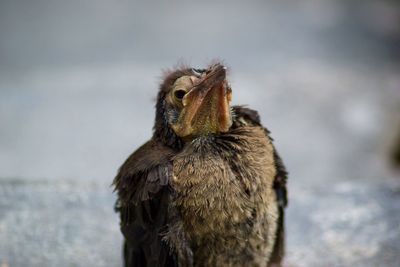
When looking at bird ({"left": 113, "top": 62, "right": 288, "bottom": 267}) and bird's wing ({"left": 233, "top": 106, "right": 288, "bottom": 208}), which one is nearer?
bird ({"left": 113, "top": 62, "right": 288, "bottom": 267})

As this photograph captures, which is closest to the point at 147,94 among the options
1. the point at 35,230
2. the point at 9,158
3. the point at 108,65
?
the point at 108,65

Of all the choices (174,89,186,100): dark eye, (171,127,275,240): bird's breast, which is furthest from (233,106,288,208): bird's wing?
(174,89,186,100): dark eye

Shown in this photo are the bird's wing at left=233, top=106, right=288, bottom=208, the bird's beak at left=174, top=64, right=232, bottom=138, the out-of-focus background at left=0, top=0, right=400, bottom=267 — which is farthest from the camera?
the out-of-focus background at left=0, top=0, right=400, bottom=267

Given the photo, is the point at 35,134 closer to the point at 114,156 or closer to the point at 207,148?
the point at 114,156

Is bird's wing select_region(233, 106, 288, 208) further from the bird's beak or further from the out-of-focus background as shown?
the out-of-focus background

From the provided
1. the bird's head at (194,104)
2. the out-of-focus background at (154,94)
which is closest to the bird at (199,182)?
the bird's head at (194,104)

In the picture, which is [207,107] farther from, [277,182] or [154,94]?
[154,94]

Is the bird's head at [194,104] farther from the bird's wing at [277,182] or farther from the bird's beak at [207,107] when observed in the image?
the bird's wing at [277,182]

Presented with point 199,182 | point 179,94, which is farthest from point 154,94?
point 199,182
